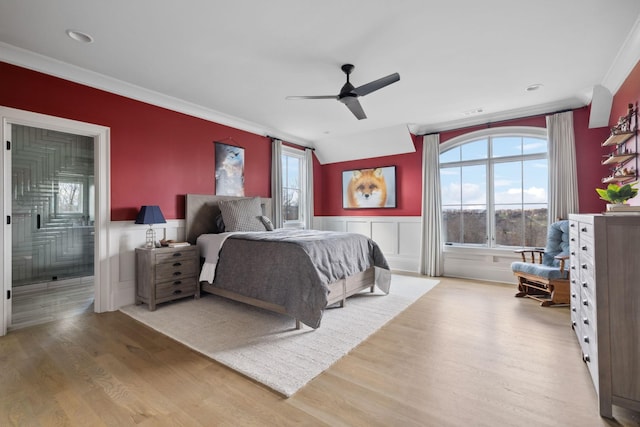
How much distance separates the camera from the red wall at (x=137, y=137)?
9.46 feet

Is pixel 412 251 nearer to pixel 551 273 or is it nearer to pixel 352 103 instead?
pixel 551 273

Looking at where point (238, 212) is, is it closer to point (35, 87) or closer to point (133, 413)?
point (35, 87)

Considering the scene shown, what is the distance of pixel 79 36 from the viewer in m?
2.52

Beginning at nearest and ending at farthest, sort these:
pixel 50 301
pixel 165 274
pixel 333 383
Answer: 1. pixel 333 383
2. pixel 165 274
3. pixel 50 301

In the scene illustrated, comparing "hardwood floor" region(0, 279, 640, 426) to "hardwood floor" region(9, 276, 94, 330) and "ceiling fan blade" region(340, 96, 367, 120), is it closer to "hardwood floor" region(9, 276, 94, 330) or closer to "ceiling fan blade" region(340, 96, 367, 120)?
"hardwood floor" region(9, 276, 94, 330)

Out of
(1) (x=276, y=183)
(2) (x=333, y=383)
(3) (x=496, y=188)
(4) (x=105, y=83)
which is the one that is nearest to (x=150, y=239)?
(4) (x=105, y=83)

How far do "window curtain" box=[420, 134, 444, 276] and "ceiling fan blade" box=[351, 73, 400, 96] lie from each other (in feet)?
8.99

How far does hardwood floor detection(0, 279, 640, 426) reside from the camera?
1607 millimetres

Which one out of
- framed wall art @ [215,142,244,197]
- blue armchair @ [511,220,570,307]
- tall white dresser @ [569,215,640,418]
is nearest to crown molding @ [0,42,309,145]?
framed wall art @ [215,142,244,197]

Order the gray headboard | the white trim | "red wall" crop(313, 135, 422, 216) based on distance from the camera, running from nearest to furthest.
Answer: the gray headboard
the white trim
"red wall" crop(313, 135, 422, 216)

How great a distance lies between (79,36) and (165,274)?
2.46 m

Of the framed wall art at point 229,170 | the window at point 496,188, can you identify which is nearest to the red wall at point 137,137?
the framed wall art at point 229,170

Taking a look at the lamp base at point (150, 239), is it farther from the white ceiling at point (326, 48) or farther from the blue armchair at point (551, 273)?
the blue armchair at point (551, 273)

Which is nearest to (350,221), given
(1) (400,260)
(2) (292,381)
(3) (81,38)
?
(1) (400,260)
